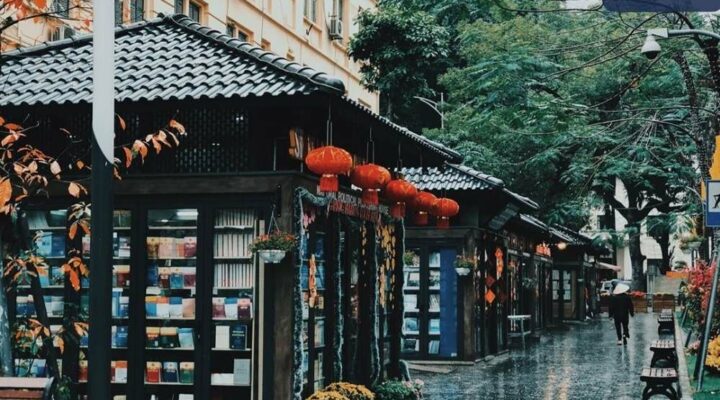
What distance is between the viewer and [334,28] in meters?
39.7

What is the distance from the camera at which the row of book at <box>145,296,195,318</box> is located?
13.0m

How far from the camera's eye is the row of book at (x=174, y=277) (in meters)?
13.0

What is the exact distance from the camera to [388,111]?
40.3m

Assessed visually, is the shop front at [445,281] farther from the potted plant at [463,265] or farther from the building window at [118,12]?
the building window at [118,12]

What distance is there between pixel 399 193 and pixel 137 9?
13.0 meters

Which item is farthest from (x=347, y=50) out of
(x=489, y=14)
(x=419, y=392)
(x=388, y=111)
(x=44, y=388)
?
(x=44, y=388)

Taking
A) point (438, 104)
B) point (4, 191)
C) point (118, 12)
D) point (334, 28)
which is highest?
point (334, 28)

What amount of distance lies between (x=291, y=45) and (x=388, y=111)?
604 cm

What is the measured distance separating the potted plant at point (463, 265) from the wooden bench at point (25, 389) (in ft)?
56.0

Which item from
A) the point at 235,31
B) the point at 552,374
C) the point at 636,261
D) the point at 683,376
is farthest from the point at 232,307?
the point at 636,261

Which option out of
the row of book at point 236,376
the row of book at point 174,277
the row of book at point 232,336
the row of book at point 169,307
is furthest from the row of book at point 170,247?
the row of book at point 236,376

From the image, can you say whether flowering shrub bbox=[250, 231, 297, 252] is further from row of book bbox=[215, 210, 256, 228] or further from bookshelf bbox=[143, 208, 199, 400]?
bookshelf bbox=[143, 208, 199, 400]

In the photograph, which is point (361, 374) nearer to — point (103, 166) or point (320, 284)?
point (320, 284)

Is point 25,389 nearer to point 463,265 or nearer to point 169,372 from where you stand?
point 169,372
